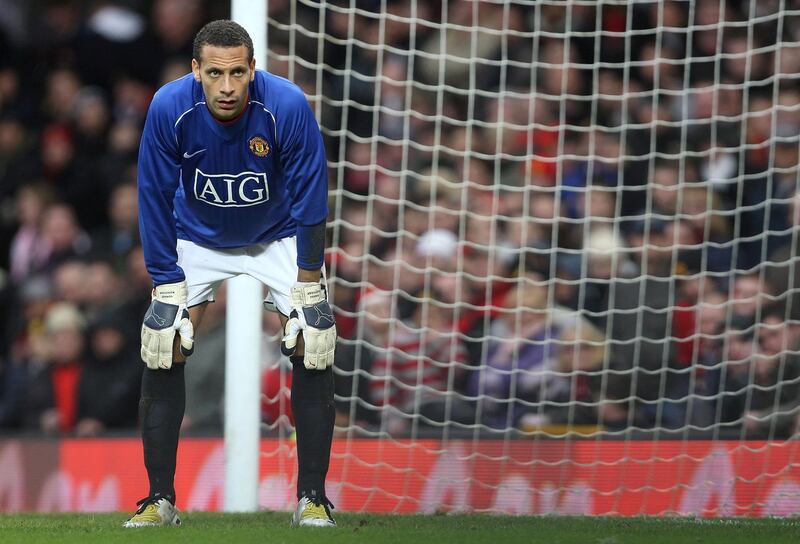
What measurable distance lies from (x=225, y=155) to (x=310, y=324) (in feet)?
2.03

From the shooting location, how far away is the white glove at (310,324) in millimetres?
4445

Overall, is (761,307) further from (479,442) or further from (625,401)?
(479,442)

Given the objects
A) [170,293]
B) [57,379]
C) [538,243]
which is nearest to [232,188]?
[170,293]

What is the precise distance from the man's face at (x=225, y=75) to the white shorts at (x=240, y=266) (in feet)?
1.89

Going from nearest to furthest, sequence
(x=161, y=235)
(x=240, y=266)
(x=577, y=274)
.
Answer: (x=161, y=235) < (x=240, y=266) < (x=577, y=274)

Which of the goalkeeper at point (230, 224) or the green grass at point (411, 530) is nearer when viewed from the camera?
the green grass at point (411, 530)

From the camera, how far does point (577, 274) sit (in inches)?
268

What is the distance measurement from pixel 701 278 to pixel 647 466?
1027 mm

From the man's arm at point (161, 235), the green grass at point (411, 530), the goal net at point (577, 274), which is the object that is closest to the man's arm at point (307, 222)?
the man's arm at point (161, 235)

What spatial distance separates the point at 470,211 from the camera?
7.08 m

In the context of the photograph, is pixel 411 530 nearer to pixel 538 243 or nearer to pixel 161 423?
pixel 161 423

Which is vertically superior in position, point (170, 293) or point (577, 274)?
point (170, 293)

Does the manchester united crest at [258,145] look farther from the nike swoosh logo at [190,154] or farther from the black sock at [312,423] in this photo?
the black sock at [312,423]

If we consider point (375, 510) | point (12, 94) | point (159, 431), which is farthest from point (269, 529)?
point (12, 94)
